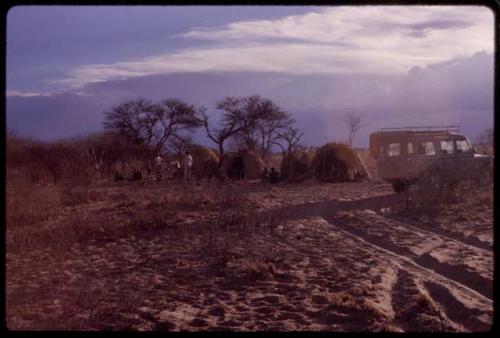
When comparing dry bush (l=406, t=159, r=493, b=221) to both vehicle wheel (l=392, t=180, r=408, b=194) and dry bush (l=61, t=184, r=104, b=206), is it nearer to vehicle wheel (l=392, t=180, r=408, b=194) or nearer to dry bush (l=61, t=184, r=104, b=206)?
vehicle wheel (l=392, t=180, r=408, b=194)

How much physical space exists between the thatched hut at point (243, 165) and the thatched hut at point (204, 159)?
0.53 metres

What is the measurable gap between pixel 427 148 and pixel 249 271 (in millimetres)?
8104

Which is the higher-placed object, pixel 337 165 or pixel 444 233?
pixel 337 165

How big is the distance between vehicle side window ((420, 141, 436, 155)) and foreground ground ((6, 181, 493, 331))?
2.37 meters

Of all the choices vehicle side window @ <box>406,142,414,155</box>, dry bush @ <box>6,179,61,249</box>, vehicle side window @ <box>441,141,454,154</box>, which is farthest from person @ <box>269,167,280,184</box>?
dry bush @ <box>6,179,61,249</box>

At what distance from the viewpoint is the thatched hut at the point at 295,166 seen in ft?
76.2

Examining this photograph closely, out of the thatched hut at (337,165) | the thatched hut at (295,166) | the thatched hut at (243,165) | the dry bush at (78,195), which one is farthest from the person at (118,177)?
the dry bush at (78,195)

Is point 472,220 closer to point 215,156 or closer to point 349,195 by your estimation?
point 349,195

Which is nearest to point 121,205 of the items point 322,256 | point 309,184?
point 322,256

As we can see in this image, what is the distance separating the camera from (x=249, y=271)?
6816 mm

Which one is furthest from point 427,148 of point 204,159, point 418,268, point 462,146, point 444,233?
point 204,159

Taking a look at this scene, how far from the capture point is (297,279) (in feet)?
21.6

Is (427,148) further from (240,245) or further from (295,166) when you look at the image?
(295,166)

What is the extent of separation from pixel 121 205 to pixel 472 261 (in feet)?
26.1
